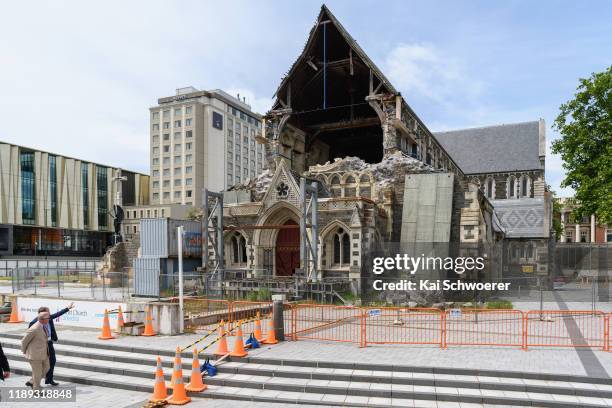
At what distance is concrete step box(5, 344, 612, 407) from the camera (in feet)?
26.5

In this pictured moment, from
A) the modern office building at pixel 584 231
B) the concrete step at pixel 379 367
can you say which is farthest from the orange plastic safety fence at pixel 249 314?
the modern office building at pixel 584 231

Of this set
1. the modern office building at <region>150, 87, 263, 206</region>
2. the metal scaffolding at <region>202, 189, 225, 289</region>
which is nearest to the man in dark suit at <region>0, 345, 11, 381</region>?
the metal scaffolding at <region>202, 189, 225, 289</region>

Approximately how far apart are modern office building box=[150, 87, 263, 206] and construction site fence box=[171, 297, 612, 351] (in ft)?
207

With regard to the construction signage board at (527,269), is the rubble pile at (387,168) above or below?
above

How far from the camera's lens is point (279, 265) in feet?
80.8

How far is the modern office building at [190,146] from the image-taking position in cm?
7631

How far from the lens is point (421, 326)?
1404 centimetres

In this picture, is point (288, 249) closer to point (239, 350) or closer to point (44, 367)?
point (239, 350)

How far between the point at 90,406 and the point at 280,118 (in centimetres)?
2460

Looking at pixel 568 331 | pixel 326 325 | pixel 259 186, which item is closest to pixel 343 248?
pixel 259 186

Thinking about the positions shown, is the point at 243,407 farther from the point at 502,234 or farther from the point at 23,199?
the point at 23,199

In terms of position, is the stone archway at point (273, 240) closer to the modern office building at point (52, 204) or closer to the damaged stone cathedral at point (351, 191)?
the damaged stone cathedral at point (351, 191)

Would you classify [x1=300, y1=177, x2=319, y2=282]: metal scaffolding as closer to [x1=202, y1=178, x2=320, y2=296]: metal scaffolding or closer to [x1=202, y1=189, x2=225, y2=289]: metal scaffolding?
[x1=202, y1=178, x2=320, y2=296]: metal scaffolding

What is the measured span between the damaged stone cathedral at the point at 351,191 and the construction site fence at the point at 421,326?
212 inches
